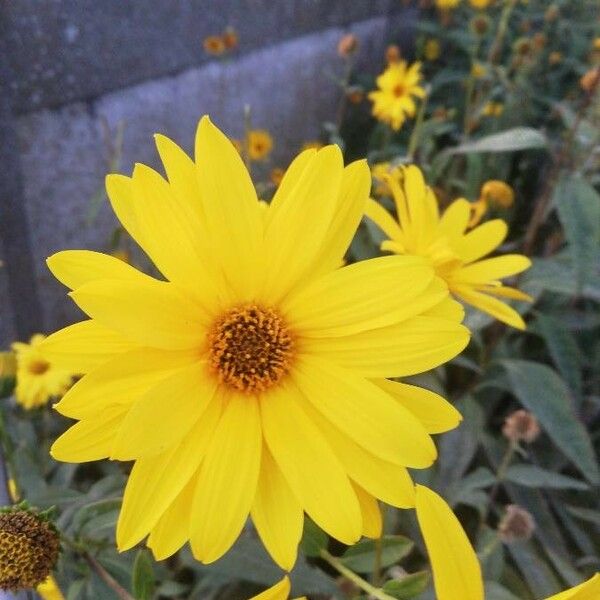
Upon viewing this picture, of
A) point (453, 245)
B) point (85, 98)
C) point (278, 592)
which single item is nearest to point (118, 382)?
point (278, 592)

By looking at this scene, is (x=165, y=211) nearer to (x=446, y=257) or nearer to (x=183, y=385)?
(x=183, y=385)

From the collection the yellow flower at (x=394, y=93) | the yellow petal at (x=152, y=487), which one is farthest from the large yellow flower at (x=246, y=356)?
the yellow flower at (x=394, y=93)

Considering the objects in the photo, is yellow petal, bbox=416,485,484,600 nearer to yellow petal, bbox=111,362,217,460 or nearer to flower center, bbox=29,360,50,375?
yellow petal, bbox=111,362,217,460

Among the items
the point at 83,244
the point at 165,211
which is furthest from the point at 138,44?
the point at 165,211

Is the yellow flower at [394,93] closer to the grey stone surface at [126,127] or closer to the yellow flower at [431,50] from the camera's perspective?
the grey stone surface at [126,127]

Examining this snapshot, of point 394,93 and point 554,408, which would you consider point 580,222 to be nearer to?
point 554,408
